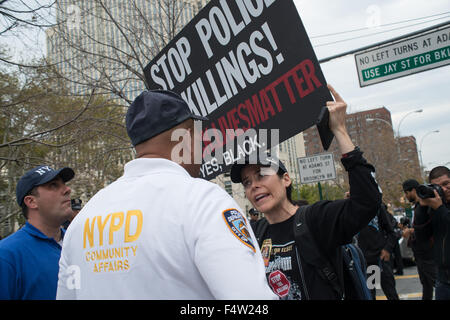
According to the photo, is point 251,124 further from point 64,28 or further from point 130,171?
point 64,28

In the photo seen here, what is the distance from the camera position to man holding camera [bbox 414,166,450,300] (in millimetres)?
4102

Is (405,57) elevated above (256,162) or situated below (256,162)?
above

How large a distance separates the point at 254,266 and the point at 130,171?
0.68 meters

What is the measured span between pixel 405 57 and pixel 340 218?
5.43 m

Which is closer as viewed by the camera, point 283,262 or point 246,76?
point 283,262

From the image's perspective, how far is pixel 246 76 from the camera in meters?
3.24

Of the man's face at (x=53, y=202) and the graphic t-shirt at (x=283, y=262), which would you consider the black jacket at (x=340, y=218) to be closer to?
the graphic t-shirt at (x=283, y=262)

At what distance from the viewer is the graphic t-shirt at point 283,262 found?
2.47 metres

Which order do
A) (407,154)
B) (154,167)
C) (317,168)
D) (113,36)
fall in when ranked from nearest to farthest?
(154,167), (113,36), (317,168), (407,154)

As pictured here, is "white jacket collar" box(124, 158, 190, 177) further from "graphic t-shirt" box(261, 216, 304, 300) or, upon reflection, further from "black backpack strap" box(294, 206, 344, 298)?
"graphic t-shirt" box(261, 216, 304, 300)

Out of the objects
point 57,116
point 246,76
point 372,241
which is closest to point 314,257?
point 246,76

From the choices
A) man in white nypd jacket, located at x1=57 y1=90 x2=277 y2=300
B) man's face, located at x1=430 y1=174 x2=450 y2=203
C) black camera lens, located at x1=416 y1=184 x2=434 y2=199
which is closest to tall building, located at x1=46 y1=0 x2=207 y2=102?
man's face, located at x1=430 y1=174 x2=450 y2=203

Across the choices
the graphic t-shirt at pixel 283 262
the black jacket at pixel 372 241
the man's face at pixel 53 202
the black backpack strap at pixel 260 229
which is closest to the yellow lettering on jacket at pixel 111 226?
the graphic t-shirt at pixel 283 262

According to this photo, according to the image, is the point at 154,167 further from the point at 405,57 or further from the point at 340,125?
the point at 405,57
